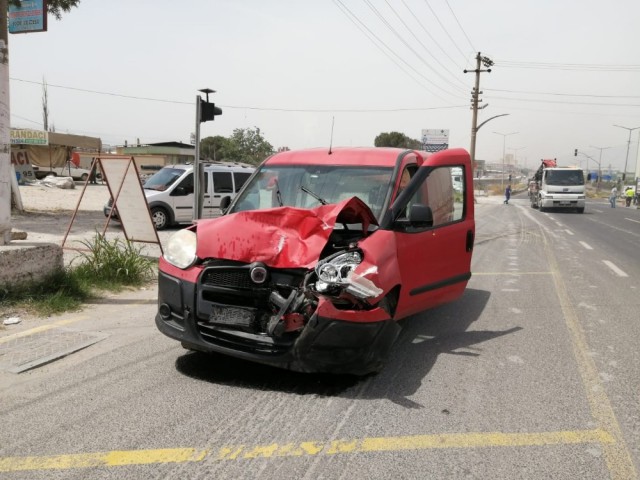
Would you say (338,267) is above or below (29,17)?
below

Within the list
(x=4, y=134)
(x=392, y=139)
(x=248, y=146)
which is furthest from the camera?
(x=392, y=139)

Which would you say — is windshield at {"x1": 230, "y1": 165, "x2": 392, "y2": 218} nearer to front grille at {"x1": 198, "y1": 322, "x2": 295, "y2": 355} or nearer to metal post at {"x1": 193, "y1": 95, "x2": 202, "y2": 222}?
front grille at {"x1": 198, "y1": 322, "x2": 295, "y2": 355}

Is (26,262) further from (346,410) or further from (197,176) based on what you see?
(346,410)

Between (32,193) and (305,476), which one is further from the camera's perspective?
(32,193)

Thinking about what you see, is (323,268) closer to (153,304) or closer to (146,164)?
(153,304)

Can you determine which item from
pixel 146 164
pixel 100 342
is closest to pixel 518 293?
pixel 100 342

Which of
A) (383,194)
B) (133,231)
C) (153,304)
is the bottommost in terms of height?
(153,304)

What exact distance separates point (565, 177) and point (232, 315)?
29694 mm

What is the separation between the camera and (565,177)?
29.4m

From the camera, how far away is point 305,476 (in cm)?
276

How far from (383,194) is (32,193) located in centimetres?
2302

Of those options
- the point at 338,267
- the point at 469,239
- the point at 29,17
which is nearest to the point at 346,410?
the point at 338,267

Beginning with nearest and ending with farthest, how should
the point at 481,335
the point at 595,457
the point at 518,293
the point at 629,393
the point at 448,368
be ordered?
the point at 595,457 < the point at 629,393 < the point at 448,368 < the point at 481,335 < the point at 518,293

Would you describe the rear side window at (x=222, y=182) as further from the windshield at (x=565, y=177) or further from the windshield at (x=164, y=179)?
the windshield at (x=565, y=177)
